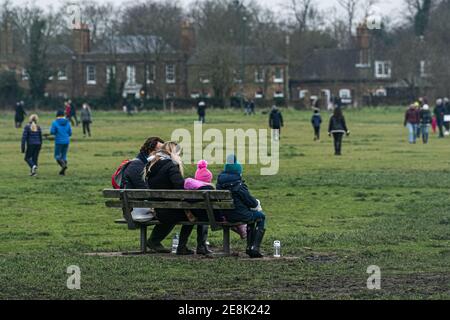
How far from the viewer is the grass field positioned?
1258 cm

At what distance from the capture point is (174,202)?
15172 millimetres

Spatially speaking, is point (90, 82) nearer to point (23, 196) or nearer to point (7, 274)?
point (23, 196)

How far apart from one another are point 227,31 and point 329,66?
15.8 meters

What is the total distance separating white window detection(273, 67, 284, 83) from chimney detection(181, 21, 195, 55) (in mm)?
9053

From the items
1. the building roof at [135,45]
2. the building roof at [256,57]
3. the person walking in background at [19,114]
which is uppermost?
the building roof at [135,45]

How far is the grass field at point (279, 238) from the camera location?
12578 mm

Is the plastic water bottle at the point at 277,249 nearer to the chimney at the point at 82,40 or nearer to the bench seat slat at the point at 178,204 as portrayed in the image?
the bench seat slat at the point at 178,204

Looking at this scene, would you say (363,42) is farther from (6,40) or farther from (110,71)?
(6,40)

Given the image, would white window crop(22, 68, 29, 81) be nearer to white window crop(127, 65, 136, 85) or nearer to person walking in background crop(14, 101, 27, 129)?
white window crop(127, 65, 136, 85)

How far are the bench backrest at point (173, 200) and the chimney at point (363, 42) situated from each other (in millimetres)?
114173

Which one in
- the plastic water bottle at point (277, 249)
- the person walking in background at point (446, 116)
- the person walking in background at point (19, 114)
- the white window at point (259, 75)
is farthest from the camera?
the white window at point (259, 75)

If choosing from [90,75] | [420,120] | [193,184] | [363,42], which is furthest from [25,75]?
[193,184]

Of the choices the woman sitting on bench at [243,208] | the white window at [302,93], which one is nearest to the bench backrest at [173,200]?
the woman sitting on bench at [243,208]
